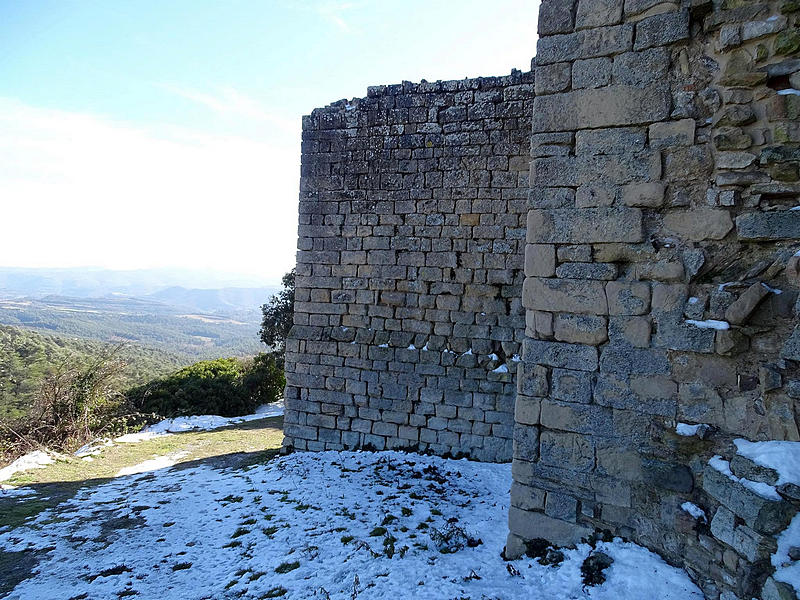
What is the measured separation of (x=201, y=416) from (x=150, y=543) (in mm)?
7695

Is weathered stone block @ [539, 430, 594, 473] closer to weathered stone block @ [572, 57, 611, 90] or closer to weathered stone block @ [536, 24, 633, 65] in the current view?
weathered stone block @ [572, 57, 611, 90]

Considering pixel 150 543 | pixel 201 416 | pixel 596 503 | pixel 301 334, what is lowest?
pixel 201 416

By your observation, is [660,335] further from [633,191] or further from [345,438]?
[345,438]

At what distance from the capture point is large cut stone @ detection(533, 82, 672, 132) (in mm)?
3184

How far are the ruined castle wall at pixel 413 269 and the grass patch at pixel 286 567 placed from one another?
10.4ft

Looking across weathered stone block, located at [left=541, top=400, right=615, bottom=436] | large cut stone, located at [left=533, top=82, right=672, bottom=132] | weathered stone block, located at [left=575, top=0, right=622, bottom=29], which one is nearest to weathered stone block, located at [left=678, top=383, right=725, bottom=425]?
weathered stone block, located at [left=541, top=400, right=615, bottom=436]

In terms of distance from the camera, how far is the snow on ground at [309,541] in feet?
10.8

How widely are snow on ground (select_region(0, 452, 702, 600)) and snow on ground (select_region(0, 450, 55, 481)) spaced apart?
1659 mm

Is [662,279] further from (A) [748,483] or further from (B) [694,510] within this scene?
(B) [694,510]

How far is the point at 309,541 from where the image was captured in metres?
4.37

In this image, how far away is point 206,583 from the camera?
383 cm

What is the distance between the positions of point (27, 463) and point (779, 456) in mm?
9659

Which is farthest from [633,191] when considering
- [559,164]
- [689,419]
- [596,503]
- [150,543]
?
[150,543]

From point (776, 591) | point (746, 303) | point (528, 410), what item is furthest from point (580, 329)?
point (776, 591)
